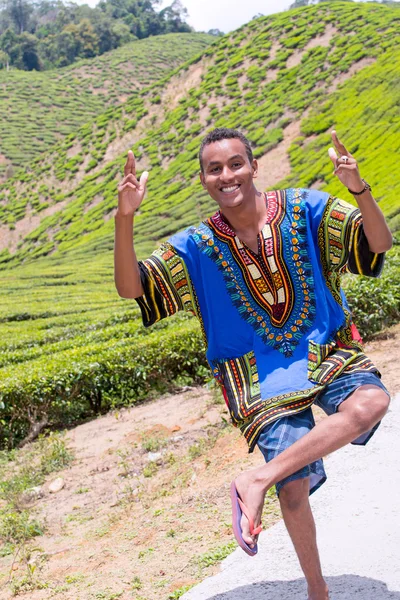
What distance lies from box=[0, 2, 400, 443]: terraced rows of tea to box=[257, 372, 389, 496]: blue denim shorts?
7612 millimetres

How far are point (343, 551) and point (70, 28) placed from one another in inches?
3388

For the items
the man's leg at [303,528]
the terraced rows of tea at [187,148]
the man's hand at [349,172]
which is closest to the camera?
the man's leg at [303,528]

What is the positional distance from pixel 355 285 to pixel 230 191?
16.5 feet

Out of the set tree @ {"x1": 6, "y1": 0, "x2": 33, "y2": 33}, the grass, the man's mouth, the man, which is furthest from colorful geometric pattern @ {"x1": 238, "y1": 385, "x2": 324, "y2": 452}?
tree @ {"x1": 6, "y1": 0, "x2": 33, "y2": 33}

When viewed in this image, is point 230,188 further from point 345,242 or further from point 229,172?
point 345,242

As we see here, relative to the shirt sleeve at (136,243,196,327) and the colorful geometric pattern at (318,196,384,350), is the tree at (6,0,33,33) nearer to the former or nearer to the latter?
the shirt sleeve at (136,243,196,327)

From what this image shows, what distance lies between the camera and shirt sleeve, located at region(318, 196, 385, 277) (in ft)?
8.52

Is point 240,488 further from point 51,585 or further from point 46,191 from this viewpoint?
point 46,191

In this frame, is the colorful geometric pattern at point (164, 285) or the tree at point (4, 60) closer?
the colorful geometric pattern at point (164, 285)

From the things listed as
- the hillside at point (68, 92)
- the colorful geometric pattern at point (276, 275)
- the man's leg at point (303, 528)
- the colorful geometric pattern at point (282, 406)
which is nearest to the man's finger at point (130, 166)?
the colorful geometric pattern at point (276, 275)

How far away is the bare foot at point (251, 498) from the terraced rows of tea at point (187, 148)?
7.76 m

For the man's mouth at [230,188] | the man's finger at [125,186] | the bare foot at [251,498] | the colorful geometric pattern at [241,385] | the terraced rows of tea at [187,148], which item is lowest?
the bare foot at [251,498]

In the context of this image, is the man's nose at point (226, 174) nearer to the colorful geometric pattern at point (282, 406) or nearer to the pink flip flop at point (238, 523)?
the colorful geometric pattern at point (282, 406)

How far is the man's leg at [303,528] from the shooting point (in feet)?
7.89
